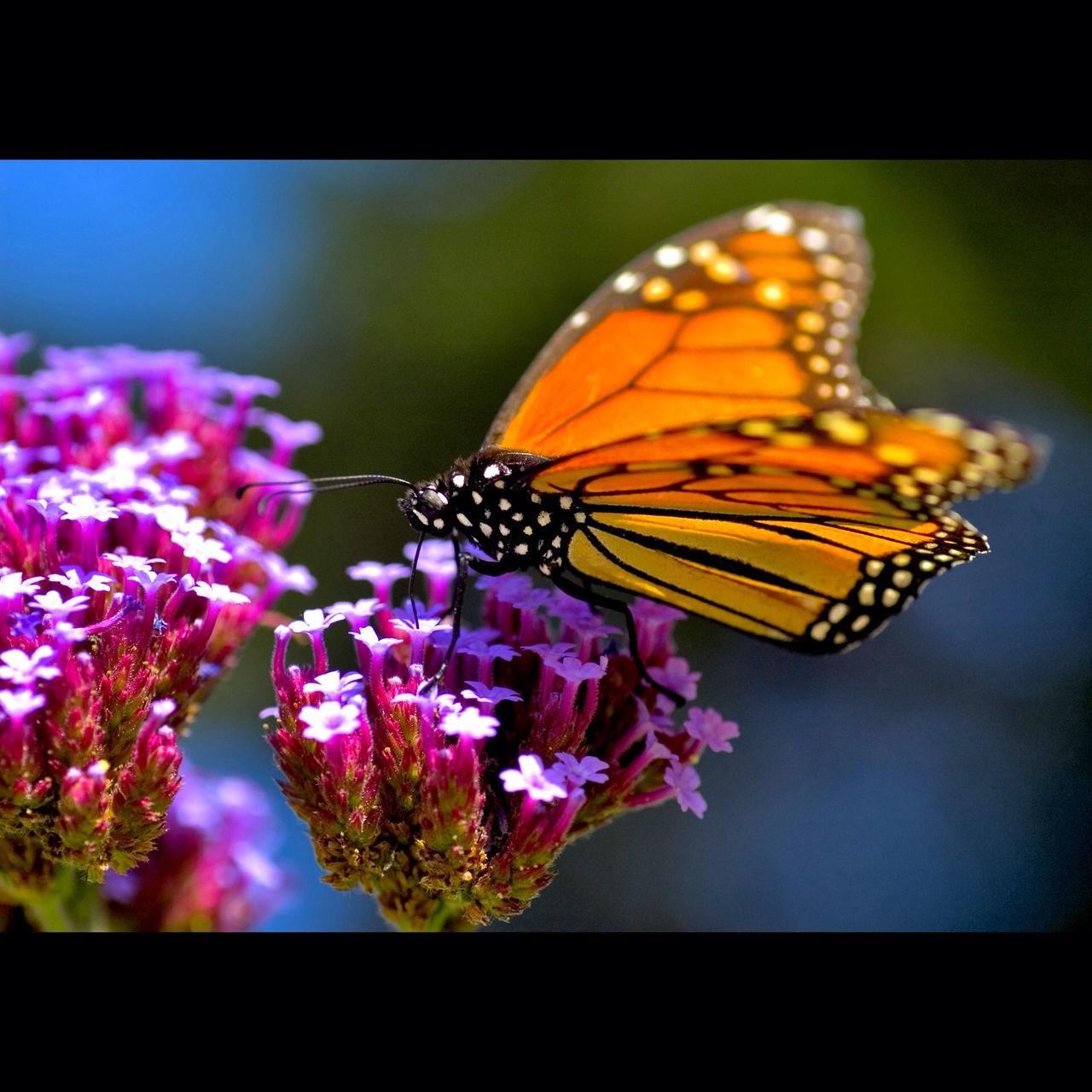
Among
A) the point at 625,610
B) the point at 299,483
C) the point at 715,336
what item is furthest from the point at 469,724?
the point at 715,336

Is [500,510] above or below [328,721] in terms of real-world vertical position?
above

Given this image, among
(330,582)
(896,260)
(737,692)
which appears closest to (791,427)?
(896,260)

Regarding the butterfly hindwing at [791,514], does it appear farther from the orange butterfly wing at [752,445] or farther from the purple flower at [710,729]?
the purple flower at [710,729]

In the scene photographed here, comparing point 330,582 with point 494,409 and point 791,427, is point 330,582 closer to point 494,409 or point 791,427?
point 494,409

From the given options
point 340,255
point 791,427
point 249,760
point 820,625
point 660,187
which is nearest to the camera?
point 791,427

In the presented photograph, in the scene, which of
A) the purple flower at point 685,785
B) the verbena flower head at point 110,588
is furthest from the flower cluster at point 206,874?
the purple flower at point 685,785

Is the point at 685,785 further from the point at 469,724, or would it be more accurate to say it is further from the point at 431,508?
the point at 431,508

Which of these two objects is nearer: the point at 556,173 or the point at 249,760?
the point at 249,760

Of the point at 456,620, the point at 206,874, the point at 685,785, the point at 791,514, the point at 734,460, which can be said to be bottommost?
the point at 206,874
